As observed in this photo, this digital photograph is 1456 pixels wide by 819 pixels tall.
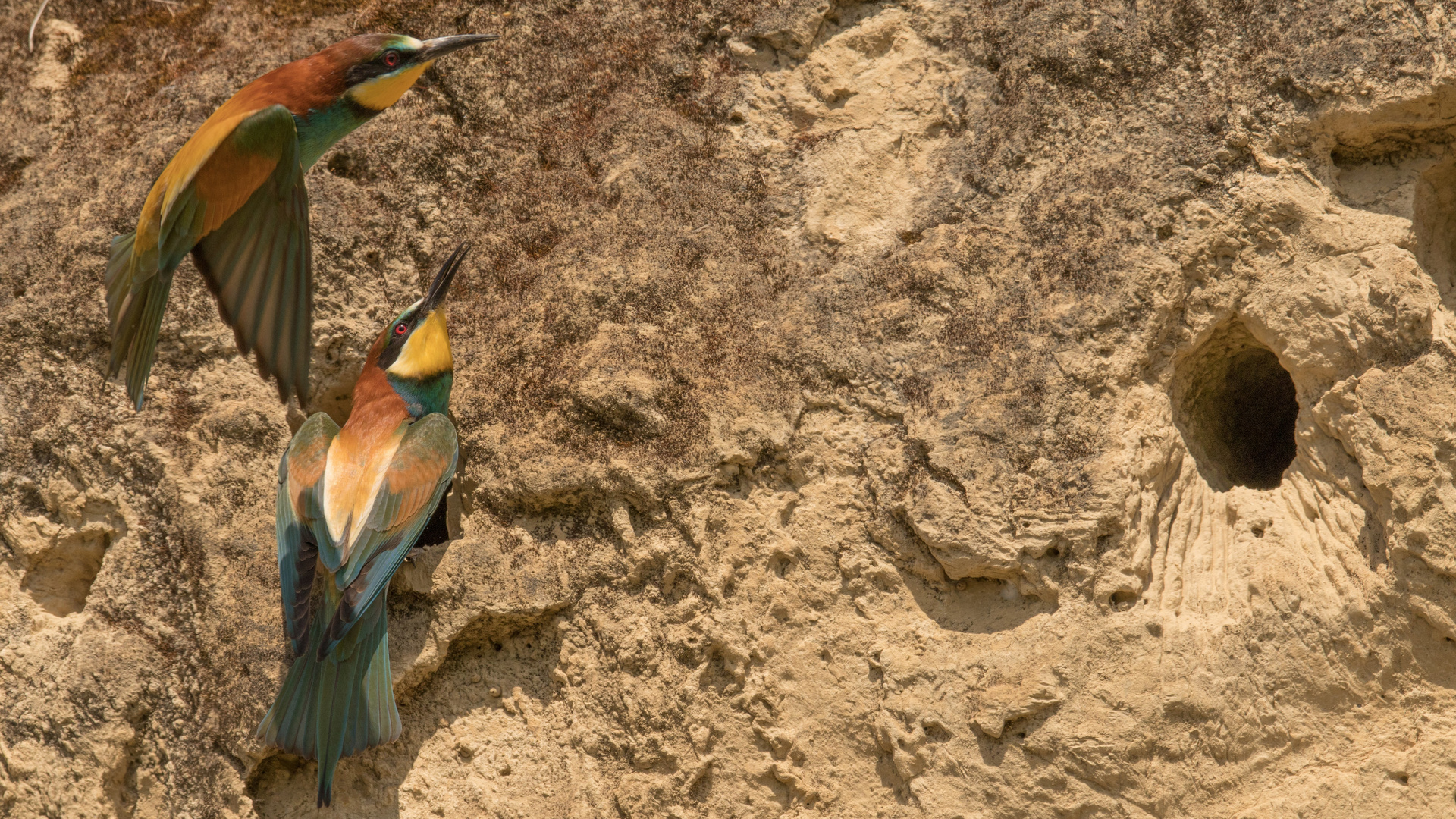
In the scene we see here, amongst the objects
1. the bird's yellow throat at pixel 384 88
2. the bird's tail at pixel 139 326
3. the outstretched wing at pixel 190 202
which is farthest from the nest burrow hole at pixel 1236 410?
the bird's tail at pixel 139 326

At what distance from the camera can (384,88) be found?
6.97 ft

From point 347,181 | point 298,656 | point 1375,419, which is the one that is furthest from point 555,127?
point 1375,419

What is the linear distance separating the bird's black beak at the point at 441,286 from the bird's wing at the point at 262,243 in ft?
0.89

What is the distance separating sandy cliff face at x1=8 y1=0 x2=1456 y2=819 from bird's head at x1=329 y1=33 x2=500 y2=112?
1.26 ft

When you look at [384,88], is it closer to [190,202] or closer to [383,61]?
[383,61]

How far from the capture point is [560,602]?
2.19 meters

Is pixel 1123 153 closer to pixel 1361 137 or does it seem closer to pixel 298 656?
pixel 1361 137

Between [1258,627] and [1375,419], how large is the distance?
1.39ft

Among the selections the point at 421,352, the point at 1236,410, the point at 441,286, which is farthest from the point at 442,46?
the point at 1236,410

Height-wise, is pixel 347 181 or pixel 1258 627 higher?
pixel 347 181

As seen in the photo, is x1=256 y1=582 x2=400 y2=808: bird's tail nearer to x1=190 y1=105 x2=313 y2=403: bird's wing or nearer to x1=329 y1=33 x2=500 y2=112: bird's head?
x1=190 y1=105 x2=313 y2=403: bird's wing

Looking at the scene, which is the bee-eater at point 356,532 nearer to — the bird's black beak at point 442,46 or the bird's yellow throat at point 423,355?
the bird's yellow throat at point 423,355

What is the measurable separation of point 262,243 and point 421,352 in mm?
359

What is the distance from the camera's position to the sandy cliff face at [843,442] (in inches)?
78.6
